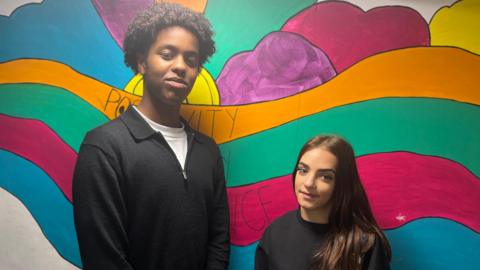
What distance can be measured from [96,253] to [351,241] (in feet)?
2.41

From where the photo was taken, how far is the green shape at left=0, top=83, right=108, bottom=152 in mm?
1361

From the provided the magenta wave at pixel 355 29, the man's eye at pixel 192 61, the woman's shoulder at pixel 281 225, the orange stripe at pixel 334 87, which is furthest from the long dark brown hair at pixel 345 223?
the man's eye at pixel 192 61

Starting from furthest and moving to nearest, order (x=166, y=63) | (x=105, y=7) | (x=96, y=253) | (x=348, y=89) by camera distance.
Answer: (x=105, y=7) < (x=348, y=89) < (x=166, y=63) < (x=96, y=253)

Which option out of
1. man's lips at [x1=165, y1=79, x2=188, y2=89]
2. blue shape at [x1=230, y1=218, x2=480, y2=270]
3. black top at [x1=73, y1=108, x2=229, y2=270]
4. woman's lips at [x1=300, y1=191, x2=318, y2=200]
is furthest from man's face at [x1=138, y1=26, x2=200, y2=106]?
blue shape at [x1=230, y1=218, x2=480, y2=270]

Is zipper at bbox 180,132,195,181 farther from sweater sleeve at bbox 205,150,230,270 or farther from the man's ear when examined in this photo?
the man's ear

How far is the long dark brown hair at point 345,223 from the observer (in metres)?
1.00

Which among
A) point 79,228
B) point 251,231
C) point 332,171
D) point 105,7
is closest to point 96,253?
point 79,228

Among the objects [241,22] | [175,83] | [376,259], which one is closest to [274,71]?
[241,22]

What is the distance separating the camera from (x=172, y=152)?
114cm

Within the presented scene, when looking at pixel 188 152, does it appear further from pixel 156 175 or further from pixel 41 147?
pixel 41 147

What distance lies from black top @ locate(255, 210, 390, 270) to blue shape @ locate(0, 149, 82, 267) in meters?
0.74

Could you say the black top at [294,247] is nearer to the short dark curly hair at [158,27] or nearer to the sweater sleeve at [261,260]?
the sweater sleeve at [261,260]

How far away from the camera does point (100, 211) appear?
101 cm

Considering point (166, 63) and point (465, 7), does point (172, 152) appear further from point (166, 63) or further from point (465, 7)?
point (465, 7)
